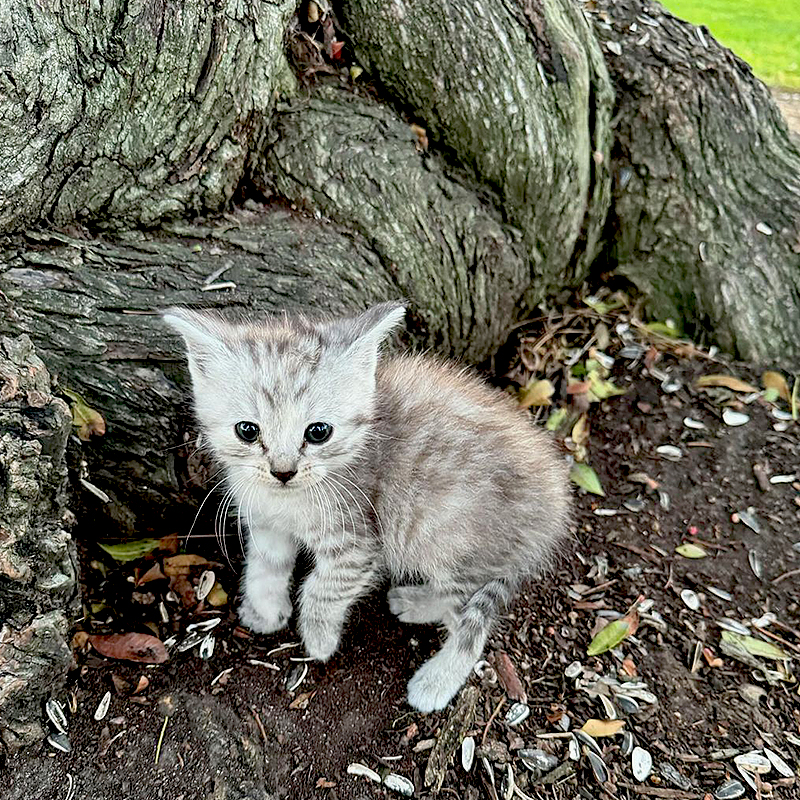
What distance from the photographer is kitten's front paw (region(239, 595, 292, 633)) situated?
2555mm

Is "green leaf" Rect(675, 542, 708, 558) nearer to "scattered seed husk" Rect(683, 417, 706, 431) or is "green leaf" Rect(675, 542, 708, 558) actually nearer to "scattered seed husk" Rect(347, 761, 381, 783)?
"scattered seed husk" Rect(683, 417, 706, 431)

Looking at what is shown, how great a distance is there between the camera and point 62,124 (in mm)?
2270

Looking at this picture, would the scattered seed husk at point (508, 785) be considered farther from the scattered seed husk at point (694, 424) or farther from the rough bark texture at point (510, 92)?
the rough bark texture at point (510, 92)

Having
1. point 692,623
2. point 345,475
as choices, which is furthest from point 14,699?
point 692,623

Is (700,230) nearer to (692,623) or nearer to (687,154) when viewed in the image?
(687,154)

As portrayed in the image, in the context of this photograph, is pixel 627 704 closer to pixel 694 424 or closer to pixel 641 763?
pixel 641 763

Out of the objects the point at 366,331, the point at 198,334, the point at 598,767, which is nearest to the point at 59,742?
the point at 198,334

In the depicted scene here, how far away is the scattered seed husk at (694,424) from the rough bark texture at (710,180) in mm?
510

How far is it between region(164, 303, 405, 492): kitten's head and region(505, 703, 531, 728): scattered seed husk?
0.89 metres

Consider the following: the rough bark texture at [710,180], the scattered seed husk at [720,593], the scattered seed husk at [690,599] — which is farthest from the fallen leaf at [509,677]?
the rough bark texture at [710,180]

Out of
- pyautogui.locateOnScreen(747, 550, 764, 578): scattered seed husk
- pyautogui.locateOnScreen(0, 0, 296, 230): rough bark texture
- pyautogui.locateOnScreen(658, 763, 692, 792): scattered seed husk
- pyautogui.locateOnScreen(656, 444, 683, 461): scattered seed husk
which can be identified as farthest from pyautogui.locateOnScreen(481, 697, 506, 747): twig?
pyautogui.locateOnScreen(0, 0, 296, 230): rough bark texture

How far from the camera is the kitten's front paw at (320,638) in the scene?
2467 millimetres

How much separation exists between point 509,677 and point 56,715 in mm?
1284

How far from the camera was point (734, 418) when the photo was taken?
11.4 feet
